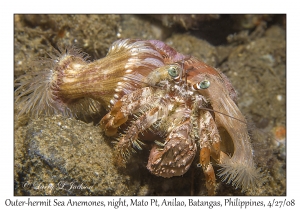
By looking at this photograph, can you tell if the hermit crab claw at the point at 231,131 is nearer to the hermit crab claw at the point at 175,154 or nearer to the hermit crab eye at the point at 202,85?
the hermit crab eye at the point at 202,85

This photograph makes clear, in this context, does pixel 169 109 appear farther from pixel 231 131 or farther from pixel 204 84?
pixel 231 131

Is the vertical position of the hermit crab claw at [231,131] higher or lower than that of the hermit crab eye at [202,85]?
lower

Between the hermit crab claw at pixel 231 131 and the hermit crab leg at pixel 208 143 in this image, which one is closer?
the hermit crab leg at pixel 208 143

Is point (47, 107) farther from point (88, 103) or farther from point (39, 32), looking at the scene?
A: point (39, 32)

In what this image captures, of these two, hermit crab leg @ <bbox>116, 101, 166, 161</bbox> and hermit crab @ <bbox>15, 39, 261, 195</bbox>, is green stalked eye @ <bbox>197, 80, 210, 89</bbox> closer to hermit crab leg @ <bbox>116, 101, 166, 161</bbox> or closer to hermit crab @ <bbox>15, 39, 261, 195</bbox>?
hermit crab @ <bbox>15, 39, 261, 195</bbox>

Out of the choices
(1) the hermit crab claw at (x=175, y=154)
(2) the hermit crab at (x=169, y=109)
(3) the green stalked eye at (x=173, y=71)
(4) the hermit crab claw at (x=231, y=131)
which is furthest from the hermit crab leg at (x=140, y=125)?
(4) the hermit crab claw at (x=231, y=131)
